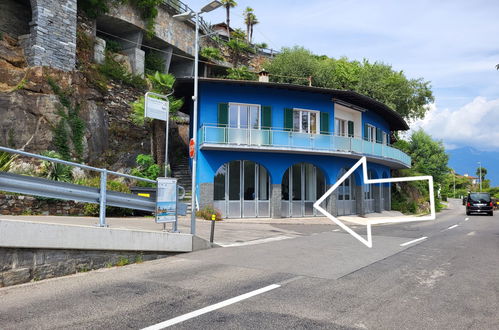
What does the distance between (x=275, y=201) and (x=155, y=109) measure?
8.44 m

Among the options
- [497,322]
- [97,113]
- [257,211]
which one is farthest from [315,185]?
[497,322]

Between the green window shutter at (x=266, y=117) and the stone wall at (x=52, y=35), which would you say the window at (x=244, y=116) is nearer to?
Answer: the green window shutter at (x=266, y=117)

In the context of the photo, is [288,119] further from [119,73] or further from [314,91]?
[119,73]

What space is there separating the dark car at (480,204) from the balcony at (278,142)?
1376cm

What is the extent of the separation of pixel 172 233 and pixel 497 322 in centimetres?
649

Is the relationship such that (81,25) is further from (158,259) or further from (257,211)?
(158,259)

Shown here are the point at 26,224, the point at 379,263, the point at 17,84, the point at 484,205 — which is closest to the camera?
the point at 26,224

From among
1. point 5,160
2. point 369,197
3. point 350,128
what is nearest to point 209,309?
point 5,160

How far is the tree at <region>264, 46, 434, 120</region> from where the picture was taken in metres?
39.6

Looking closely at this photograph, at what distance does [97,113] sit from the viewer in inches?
803

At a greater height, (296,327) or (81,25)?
(81,25)

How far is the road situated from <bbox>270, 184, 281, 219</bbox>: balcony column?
467 inches

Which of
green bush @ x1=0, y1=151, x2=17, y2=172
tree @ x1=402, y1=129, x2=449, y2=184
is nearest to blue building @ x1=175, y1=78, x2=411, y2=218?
green bush @ x1=0, y1=151, x2=17, y2=172

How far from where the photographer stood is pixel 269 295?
5.51 metres
